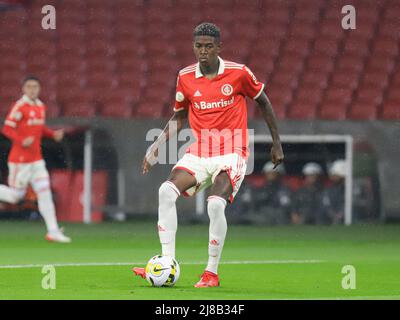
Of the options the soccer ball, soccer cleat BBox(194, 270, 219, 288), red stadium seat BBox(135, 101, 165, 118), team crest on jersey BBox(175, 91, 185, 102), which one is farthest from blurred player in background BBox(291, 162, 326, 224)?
the soccer ball

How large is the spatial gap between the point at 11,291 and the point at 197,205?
383 inches

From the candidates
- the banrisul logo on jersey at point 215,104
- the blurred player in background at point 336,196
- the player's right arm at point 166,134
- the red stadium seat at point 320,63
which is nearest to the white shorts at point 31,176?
the blurred player in background at point 336,196

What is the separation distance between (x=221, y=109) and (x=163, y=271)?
141cm

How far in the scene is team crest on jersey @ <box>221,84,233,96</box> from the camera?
914 centimetres

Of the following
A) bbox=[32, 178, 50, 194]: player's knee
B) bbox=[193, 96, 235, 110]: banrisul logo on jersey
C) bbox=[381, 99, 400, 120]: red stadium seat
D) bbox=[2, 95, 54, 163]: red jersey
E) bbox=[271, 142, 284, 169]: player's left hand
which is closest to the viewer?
bbox=[271, 142, 284, 169]: player's left hand

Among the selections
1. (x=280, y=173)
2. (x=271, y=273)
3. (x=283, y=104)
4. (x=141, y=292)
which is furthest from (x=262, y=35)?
(x=141, y=292)

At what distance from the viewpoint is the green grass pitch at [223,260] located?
331 inches

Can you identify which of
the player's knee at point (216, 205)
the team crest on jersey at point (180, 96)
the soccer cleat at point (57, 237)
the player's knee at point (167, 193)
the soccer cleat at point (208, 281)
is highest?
the team crest on jersey at point (180, 96)

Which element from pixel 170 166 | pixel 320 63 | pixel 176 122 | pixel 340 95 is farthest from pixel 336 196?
pixel 176 122

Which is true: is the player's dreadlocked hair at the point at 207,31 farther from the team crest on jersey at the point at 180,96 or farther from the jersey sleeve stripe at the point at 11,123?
the jersey sleeve stripe at the point at 11,123

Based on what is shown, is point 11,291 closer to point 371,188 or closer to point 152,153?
point 152,153

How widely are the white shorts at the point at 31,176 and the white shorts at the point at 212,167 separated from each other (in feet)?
18.8

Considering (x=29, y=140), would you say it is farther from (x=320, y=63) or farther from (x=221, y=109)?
(x=320, y=63)

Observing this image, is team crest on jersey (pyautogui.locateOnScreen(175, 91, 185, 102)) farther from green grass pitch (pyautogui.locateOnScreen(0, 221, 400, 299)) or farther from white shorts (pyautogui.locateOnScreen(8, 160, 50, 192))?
white shorts (pyautogui.locateOnScreen(8, 160, 50, 192))
